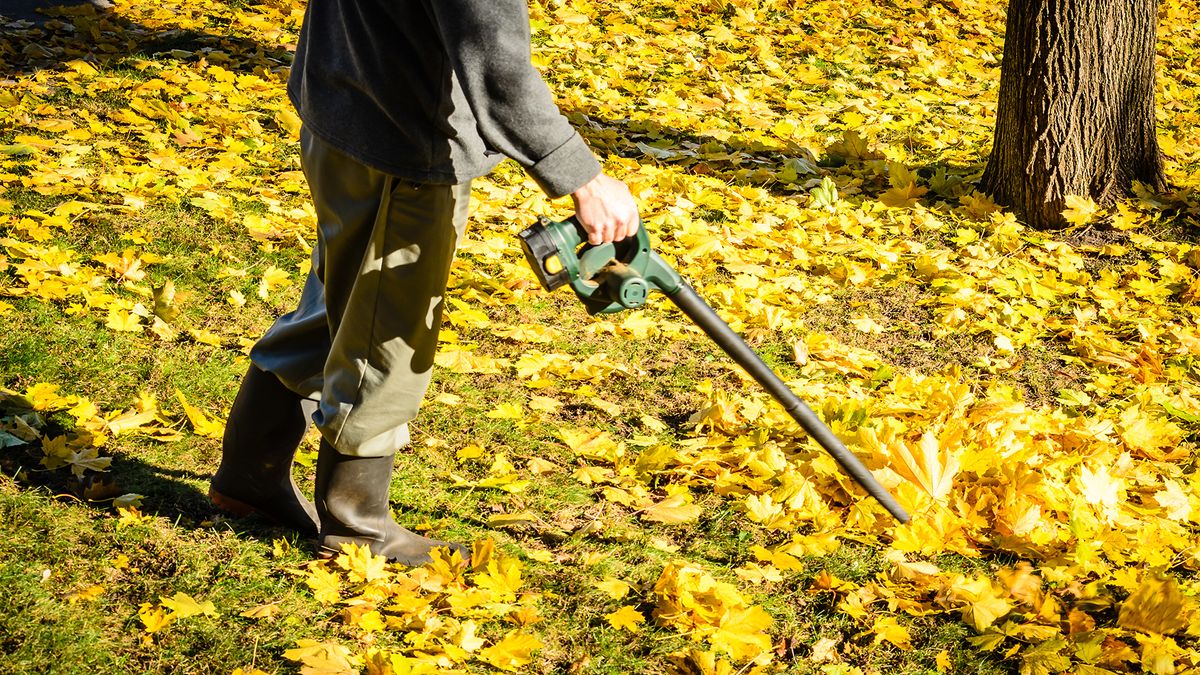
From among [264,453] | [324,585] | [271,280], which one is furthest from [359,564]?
[271,280]

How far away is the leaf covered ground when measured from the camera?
2.24 meters

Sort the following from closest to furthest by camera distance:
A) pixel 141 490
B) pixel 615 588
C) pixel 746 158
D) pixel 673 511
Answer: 1. pixel 615 588
2. pixel 141 490
3. pixel 673 511
4. pixel 746 158

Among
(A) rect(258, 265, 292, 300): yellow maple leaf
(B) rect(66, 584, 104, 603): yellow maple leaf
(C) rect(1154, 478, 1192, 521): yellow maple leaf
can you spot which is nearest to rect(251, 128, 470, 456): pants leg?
(B) rect(66, 584, 104, 603): yellow maple leaf

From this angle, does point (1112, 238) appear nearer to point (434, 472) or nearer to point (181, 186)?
point (434, 472)

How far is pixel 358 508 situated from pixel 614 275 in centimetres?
79

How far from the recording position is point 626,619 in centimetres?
228

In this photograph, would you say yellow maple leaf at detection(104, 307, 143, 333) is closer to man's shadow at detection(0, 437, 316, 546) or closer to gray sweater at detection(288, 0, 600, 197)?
man's shadow at detection(0, 437, 316, 546)

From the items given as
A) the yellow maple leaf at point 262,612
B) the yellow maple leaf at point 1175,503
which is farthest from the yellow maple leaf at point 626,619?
the yellow maple leaf at point 1175,503

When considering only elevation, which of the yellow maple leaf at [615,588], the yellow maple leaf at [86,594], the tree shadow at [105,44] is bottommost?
the yellow maple leaf at [615,588]

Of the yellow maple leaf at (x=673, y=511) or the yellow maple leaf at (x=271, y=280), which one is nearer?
the yellow maple leaf at (x=673, y=511)

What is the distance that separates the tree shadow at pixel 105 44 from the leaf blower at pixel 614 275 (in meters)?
4.33

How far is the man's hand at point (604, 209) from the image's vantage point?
6.06ft

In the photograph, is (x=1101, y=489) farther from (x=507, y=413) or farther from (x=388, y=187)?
(x=388, y=187)

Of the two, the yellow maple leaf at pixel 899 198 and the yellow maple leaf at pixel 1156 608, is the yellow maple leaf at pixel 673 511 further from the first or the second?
the yellow maple leaf at pixel 899 198
